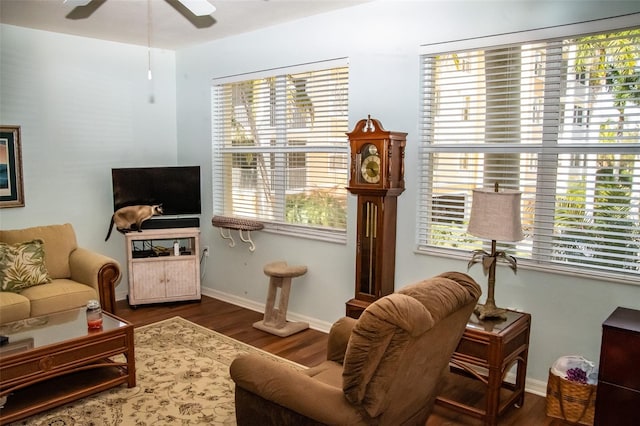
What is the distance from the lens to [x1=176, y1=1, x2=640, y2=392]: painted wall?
2.97 m

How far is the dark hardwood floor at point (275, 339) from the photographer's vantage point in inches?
112

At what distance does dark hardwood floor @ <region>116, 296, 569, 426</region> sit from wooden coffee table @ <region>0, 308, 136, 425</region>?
112cm

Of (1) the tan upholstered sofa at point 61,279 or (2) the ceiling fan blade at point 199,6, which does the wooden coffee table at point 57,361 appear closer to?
(1) the tan upholstered sofa at point 61,279

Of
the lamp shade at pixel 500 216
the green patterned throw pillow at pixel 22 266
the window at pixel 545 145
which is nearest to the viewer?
the lamp shade at pixel 500 216

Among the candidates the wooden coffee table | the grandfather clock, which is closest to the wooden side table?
the grandfather clock

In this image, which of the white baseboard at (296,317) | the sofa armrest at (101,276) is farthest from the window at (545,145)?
the sofa armrest at (101,276)

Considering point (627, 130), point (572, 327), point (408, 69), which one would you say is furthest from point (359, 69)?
point (572, 327)

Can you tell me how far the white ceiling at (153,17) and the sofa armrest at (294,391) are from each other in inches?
109

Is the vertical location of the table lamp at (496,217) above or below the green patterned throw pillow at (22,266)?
above

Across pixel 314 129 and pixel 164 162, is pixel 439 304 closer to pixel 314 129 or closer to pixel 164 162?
pixel 314 129

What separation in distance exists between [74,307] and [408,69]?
3.07 meters

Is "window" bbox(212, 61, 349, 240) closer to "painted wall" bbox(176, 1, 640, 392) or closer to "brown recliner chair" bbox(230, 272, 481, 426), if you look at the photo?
"painted wall" bbox(176, 1, 640, 392)

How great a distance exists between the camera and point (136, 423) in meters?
2.72

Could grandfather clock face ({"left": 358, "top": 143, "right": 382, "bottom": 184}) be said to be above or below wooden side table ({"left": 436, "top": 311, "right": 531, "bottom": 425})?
above
